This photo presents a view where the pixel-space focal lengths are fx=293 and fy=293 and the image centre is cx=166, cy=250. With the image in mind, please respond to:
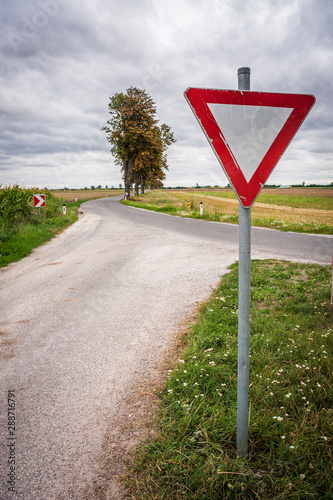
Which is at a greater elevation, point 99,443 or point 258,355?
point 258,355

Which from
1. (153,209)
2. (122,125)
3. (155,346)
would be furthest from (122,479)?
(122,125)

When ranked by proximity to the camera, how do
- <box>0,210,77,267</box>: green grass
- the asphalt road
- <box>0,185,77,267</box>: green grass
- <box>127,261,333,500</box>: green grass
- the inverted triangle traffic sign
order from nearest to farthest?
1. the inverted triangle traffic sign
2. <box>127,261,333,500</box>: green grass
3. the asphalt road
4. <box>0,210,77,267</box>: green grass
5. <box>0,185,77,267</box>: green grass

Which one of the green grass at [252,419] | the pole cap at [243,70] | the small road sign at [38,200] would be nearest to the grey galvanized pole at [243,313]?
the pole cap at [243,70]

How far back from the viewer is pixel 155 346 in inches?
142

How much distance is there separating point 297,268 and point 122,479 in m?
5.45

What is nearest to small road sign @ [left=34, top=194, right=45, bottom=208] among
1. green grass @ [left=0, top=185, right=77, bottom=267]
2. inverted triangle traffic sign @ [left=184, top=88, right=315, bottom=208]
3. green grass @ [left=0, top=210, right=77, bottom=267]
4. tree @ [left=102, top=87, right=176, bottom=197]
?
green grass @ [left=0, top=185, right=77, bottom=267]

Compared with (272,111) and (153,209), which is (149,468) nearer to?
(272,111)

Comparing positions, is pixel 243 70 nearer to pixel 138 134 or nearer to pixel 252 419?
pixel 252 419

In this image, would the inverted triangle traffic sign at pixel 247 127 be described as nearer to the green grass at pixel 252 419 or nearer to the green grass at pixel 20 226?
the green grass at pixel 252 419

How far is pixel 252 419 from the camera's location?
2240 millimetres

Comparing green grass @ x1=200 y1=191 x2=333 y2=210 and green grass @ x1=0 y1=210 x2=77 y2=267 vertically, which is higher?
green grass @ x1=200 y1=191 x2=333 y2=210

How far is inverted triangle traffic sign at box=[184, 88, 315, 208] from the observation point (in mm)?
1676

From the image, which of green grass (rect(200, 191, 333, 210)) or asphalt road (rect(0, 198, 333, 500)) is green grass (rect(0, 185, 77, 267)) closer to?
asphalt road (rect(0, 198, 333, 500))

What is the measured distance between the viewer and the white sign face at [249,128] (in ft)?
5.52
